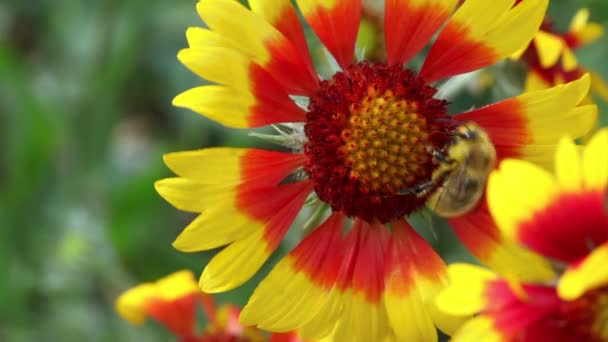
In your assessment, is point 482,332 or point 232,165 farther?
point 232,165

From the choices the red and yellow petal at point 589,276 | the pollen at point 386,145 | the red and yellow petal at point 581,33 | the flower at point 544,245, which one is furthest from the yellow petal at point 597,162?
the red and yellow petal at point 581,33

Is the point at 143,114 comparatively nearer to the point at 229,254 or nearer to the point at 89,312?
the point at 89,312

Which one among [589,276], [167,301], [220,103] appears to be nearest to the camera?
[589,276]

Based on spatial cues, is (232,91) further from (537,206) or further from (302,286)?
(537,206)

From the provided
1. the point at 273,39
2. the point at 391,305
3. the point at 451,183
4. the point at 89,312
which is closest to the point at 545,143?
the point at 451,183

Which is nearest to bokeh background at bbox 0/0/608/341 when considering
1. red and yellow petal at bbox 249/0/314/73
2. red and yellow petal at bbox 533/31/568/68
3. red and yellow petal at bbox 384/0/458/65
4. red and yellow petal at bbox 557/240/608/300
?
red and yellow petal at bbox 533/31/568/68

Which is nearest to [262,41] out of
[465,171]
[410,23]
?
[410,23]

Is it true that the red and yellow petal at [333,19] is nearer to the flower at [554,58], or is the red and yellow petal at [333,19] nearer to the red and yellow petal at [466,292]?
the flower at [554,58]
